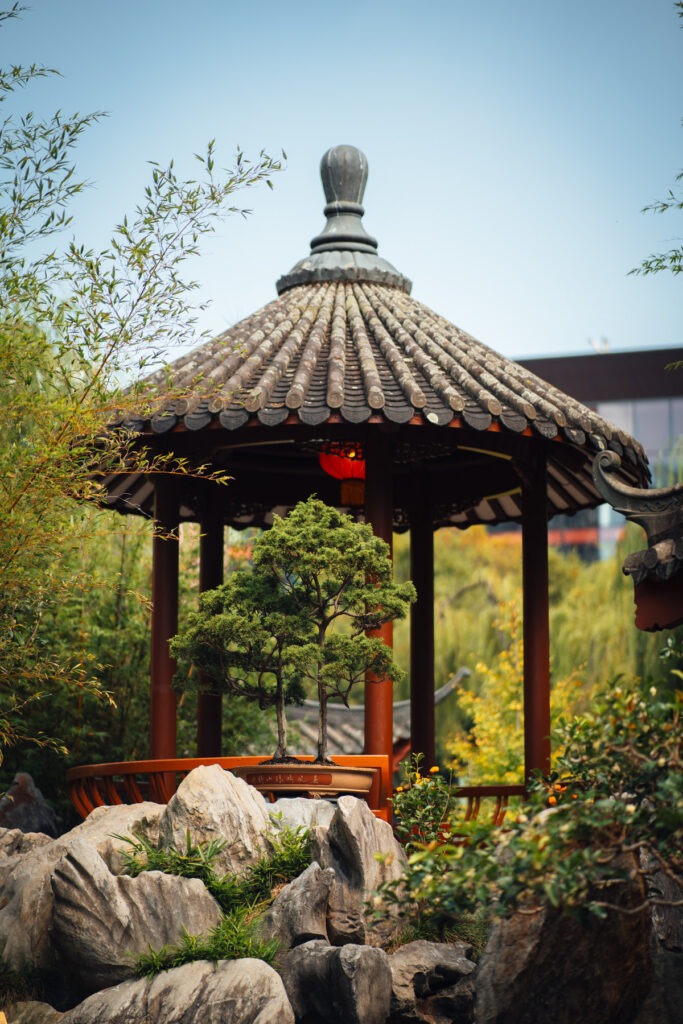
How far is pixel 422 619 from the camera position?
10.1m

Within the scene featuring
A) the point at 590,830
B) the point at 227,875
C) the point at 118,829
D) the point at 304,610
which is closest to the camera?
Answer: the point at 590,830

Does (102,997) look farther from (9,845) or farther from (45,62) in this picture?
(45,62)

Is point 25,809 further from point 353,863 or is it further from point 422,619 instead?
point 353,863

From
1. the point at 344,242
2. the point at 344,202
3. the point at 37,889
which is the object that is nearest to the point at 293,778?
the point at 37,889

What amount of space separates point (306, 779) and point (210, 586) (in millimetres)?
2824

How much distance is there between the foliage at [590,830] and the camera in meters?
3.74

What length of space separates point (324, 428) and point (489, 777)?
718cm

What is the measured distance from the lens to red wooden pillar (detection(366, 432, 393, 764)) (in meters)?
7.78

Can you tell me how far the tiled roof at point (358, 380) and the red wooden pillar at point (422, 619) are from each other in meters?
0.35

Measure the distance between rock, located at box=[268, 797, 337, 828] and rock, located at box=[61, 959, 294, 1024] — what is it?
1115 millimetres

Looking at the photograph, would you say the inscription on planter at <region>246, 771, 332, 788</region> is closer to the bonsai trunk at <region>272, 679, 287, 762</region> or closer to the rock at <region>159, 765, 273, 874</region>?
the bonsai trunk at <region>272, 679, 287, 762</region>

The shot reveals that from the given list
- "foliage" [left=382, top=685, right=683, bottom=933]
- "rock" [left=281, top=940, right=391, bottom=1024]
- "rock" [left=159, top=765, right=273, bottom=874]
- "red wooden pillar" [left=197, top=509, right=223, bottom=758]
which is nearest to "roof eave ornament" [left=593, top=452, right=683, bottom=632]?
"foliage" [left=382, top=685, right=683, bottom=933]

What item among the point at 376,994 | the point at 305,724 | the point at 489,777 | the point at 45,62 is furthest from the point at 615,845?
the point at 305,724

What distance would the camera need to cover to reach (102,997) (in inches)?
215
